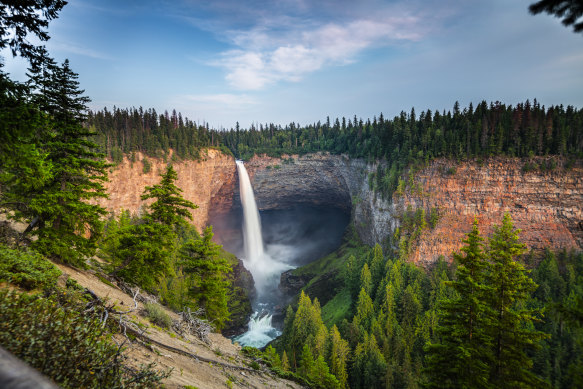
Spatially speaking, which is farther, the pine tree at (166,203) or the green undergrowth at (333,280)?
the green undergrowth at (333,280)

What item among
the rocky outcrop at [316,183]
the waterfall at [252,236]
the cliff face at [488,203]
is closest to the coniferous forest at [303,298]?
the cliff face at [488,203]

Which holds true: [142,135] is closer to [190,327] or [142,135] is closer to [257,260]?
[257,260]

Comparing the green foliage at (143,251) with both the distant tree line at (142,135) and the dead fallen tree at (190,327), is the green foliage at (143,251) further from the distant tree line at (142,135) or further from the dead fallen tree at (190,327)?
the distant tree line at (142,135)

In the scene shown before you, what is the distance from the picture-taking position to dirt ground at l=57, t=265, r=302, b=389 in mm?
8750

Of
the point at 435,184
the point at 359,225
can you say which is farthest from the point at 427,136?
the point at 359,225

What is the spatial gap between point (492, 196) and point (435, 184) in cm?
977

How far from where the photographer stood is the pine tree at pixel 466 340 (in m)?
11.1

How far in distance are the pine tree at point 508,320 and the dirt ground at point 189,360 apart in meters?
10.1

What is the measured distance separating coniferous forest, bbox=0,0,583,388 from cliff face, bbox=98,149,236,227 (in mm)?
4043

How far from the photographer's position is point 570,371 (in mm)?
6082

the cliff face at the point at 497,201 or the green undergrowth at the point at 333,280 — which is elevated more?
the cliff face at the point at 497,201

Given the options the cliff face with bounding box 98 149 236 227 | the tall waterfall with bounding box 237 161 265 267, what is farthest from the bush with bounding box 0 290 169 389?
the tall waterfall with bounding box 237 161 265 267

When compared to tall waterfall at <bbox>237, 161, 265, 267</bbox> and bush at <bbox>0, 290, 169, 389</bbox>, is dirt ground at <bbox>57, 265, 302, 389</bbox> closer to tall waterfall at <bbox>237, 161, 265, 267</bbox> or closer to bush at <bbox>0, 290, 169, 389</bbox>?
bush at <bbox>0, 290, 169, 389</bbox>

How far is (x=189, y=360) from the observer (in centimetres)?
1103
